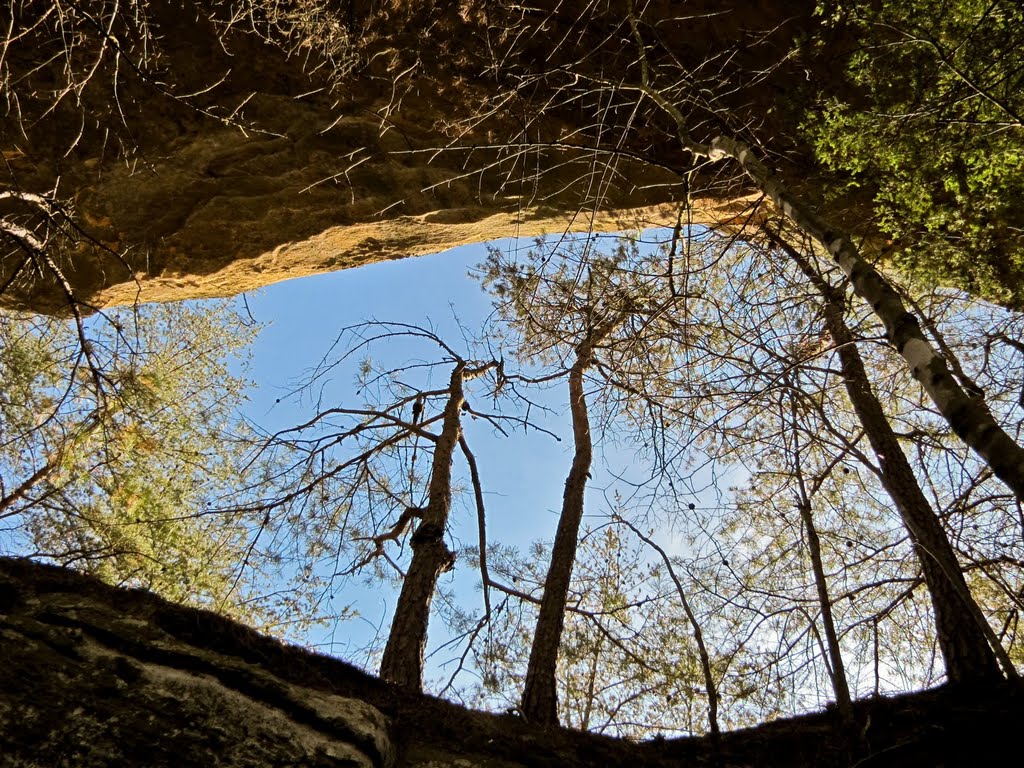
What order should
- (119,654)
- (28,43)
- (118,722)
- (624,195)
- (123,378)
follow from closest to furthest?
(118,722) → (119,654) → (123,378) → (28,43) → (624,195)

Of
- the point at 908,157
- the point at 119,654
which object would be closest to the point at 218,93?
the point at 119,654

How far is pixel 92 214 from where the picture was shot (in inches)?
212

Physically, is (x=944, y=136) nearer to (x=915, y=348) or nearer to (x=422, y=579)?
(x=915, y=348)

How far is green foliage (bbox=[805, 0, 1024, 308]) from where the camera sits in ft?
12.0

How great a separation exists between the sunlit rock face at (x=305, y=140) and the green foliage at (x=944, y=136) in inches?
41.2

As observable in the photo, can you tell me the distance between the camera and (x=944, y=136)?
13.1ft

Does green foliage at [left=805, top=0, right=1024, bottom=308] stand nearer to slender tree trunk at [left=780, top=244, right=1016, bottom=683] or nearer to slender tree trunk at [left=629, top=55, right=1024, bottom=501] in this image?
slender tree trunk at [left=780, top=244, right=1016, bottom=683]

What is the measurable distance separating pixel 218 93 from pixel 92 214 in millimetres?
1414

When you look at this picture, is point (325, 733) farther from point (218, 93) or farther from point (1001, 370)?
point (1001, 370)

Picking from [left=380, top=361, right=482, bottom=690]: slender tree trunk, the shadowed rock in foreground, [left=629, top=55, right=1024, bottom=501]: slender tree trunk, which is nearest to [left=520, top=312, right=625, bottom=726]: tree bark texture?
the shadowed rock in foreground

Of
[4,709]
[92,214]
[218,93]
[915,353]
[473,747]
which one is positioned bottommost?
[4,709]

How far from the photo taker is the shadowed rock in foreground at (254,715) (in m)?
2.46

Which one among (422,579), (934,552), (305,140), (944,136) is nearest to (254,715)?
(422,579)

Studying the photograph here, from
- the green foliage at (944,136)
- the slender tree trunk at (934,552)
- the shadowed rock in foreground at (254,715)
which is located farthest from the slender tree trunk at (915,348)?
the shadowed rock in foreground at (254,715)
